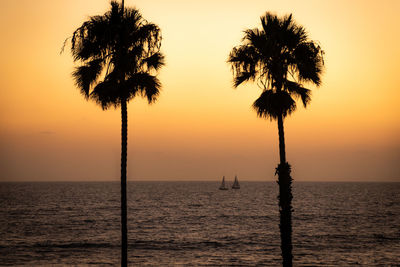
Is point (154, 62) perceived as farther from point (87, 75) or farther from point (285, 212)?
point (285, 212)

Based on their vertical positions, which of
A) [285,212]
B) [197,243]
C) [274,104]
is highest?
[274,104]

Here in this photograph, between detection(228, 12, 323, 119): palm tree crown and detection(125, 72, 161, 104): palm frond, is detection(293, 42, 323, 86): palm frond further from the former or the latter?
detection(125, 72, 161, 104): palm frond

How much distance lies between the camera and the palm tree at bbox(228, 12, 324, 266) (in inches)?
842

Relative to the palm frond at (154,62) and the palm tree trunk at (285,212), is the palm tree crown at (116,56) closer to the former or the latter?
the palm frond at (154,62)

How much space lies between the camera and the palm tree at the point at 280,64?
21375 mm

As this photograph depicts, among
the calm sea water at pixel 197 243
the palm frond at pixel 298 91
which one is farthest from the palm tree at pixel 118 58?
the calm sea water at pixel 197 243

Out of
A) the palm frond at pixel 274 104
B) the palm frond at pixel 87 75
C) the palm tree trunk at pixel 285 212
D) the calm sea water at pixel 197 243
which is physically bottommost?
the calm sea water at pixel 197 243

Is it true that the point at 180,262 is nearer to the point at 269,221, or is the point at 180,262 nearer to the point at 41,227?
the point at 41,227

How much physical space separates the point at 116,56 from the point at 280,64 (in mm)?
7766

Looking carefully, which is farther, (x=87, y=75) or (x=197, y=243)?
(x=197, y=243)

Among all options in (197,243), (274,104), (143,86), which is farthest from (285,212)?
(197,243)

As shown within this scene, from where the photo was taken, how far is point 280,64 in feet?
70.9

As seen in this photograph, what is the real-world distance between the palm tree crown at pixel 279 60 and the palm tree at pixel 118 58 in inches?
178

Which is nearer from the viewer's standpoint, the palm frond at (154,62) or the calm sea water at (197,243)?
the palm frond at (154,62)
